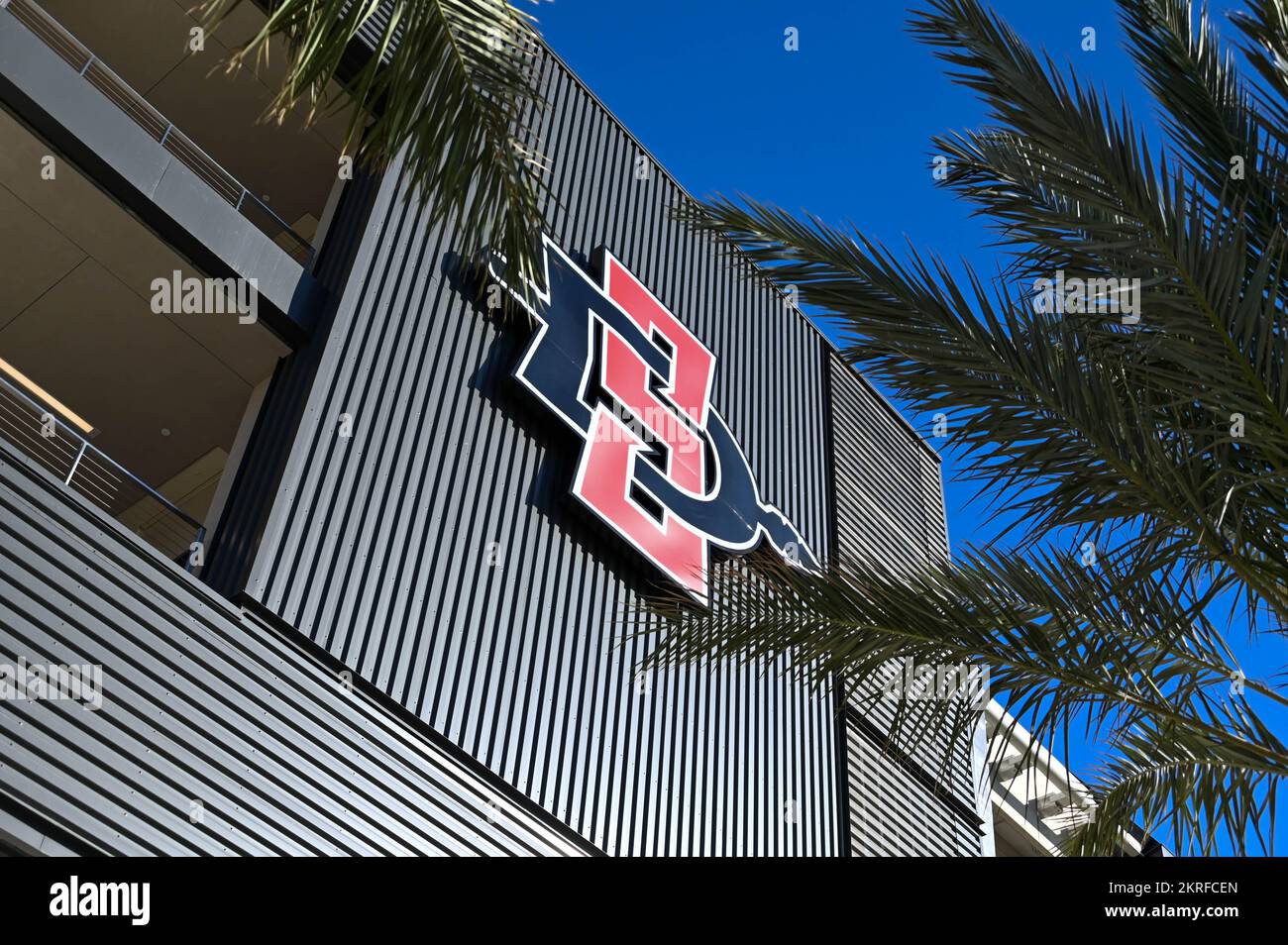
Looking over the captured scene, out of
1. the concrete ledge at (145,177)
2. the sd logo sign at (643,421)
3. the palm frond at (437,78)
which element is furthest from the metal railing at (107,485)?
the palm frond at (437,78)

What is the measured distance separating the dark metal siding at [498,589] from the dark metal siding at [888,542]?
79 centimetres

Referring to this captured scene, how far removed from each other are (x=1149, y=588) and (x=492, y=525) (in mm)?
5575

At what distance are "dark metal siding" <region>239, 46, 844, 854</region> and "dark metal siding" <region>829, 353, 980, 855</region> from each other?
0.79 m

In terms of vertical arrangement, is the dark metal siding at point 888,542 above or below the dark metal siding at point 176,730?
above

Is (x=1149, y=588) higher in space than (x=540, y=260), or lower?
lower

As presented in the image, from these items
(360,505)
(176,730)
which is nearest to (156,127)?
(360,505)

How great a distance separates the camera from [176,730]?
6656 millimetres

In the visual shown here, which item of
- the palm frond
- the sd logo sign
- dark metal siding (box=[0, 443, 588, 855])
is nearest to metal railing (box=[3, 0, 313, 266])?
the sd logo sign

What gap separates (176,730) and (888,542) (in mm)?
10812

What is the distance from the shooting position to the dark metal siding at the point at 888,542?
43.8ft

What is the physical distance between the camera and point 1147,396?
16.8 ft

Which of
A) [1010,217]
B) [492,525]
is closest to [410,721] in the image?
[492,525]

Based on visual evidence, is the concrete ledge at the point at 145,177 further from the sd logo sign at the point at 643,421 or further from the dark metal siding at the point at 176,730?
the dark metal siding at the point at 176,730
